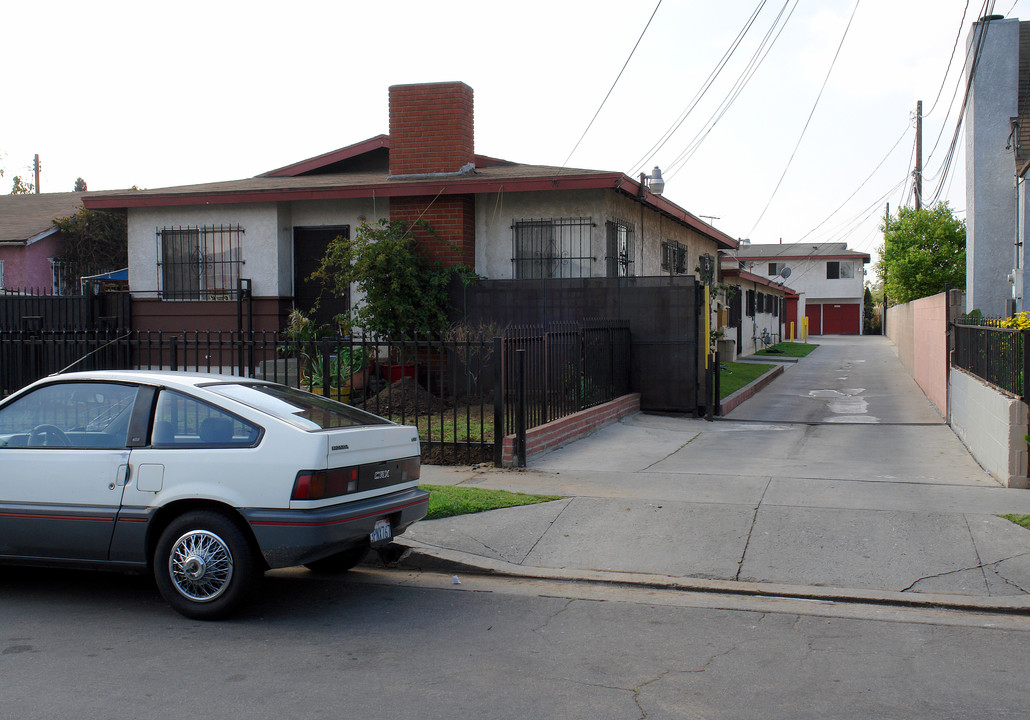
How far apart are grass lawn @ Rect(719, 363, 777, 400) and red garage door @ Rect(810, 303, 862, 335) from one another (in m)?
42.4

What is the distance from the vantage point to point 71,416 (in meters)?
6.02

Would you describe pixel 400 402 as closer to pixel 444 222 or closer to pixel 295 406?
pixel 444 222

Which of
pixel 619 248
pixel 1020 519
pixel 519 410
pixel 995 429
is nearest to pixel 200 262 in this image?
pixel 619 248

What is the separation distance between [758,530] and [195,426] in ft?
15.0

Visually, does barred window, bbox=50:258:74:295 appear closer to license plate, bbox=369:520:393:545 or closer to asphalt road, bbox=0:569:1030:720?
asphalt road, bbox=0:569:1030:720

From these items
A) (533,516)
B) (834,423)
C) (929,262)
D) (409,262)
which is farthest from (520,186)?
(929,262)

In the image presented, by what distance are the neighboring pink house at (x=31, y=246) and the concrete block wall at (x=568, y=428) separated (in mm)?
16976

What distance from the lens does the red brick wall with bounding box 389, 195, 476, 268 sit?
1538 cm

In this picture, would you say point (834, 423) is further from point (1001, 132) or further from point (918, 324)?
point (1001, 132)

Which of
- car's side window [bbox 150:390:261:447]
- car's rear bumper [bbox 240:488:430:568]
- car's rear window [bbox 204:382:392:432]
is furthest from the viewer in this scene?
car's rear window [bbox 204:382:392:432]

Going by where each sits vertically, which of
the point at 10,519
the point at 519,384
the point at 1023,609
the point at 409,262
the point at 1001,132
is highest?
the point at 1001,132

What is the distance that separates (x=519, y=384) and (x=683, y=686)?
18.9 feet

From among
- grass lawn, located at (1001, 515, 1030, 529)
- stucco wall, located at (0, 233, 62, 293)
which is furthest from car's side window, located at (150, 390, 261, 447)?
stucco wall, located at (0, 233, 62, 293)

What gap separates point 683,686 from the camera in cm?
461
